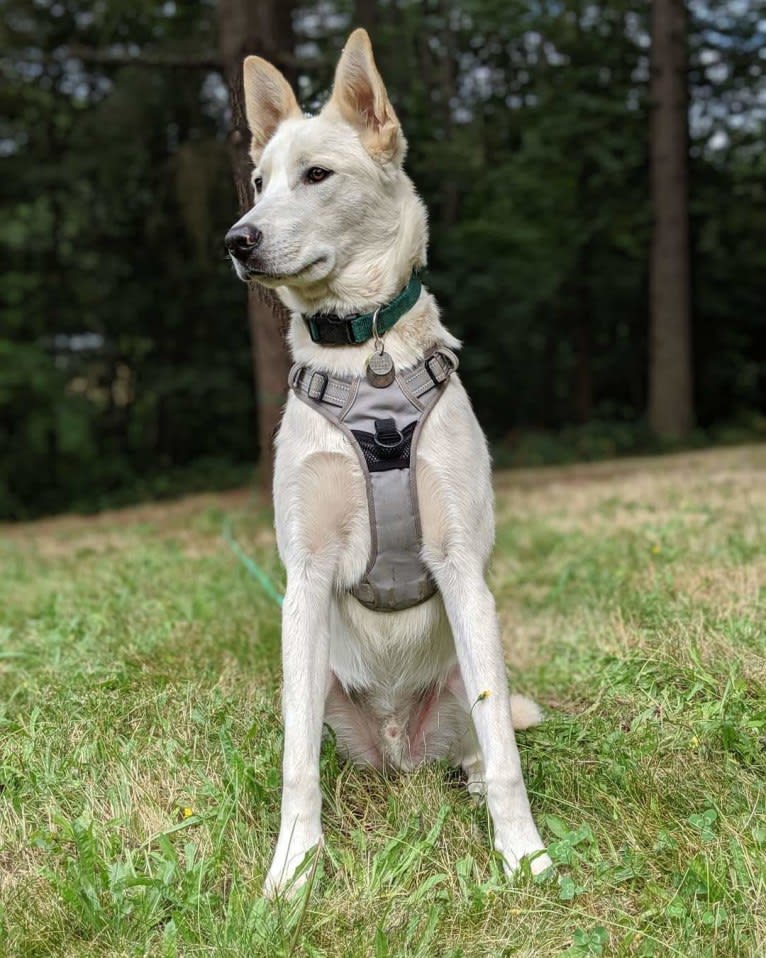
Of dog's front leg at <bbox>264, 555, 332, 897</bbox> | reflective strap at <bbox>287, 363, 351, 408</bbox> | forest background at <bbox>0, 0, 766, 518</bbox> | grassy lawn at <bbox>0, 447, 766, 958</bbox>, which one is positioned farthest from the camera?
forest background at <bbox>0, 0, 766, 518</bbox>

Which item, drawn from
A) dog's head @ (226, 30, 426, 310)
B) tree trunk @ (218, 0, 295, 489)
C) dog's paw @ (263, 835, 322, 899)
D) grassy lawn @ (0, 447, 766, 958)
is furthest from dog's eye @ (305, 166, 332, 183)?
tree trunk @ (218, 0, 295, 489)

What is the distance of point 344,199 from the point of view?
2.68 meters

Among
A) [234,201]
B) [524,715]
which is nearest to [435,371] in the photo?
[524,715]

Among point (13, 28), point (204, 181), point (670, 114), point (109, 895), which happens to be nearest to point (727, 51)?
point (670, 114)

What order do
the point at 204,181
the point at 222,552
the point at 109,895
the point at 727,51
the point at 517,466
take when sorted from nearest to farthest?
1. the point at 109,895
2. the point at 222,552
3. the point at 204,181
4. the point at 517,466
5. the point at 727,51

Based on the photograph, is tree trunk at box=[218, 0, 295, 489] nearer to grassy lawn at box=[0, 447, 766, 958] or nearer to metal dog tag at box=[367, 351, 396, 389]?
grassy lawn at box=[0, 447, 766, 958]

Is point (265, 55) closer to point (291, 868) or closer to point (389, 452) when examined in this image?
point (389, 452)

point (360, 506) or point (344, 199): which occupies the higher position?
point (344, 199)

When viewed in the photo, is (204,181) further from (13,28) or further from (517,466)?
(517,466)

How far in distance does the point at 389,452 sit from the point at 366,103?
1.06 metres

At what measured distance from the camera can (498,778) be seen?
2350 mm

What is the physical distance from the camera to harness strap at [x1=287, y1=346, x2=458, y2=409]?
102 inches

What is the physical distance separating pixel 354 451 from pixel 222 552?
446 centimetres

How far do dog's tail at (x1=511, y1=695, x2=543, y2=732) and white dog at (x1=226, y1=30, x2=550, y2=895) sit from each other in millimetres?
11
